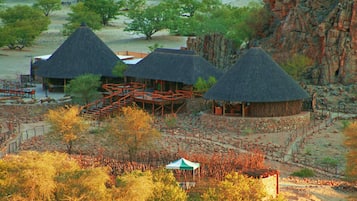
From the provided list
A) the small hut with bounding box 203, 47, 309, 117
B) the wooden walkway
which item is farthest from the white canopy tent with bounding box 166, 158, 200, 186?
the wooden walkway

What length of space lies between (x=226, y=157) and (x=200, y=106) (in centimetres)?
1304

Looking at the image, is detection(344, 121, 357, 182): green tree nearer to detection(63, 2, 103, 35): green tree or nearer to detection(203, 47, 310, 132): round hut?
detection(203, 47, 310, 132): round hut

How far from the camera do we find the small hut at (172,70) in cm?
5900

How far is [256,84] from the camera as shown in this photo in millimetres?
54594

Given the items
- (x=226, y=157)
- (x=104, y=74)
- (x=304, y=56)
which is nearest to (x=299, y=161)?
(x=226, y=157)

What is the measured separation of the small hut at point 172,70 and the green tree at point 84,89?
288 centimetres

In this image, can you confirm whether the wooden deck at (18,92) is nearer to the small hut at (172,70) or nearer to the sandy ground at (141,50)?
the small hut at (172,70)

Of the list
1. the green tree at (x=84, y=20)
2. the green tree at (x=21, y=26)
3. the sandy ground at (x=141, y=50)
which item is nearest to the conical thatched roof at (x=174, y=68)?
the sandy ground at (x=141, y=50)

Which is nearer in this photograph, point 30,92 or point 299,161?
point 299,161

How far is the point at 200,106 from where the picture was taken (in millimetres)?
57812

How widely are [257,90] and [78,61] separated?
1382 centimetres

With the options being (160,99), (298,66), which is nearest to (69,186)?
(160,99)

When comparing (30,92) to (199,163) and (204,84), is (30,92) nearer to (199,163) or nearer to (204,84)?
(204,84)

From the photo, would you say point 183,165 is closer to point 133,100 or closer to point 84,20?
point 133,100
